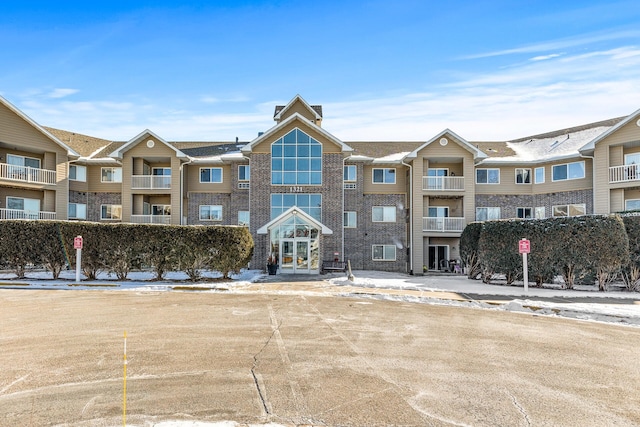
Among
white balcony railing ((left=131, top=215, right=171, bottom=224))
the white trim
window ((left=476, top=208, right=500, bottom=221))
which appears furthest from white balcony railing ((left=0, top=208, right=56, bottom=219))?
window ((left=476, top=208, right=500, bottom=221))

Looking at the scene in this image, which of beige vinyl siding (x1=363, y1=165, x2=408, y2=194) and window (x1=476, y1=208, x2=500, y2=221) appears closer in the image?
window (x1=476, y1=208, x2=500, y2=221)

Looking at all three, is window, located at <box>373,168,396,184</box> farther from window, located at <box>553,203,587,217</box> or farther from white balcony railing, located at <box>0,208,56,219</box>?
white balcony railing, located at <box>0,208,56,219</box>

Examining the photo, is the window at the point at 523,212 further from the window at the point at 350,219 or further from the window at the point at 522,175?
the window at the point at 350,219

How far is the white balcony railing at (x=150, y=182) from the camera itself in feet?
95.7

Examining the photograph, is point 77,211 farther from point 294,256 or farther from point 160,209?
point 294,256

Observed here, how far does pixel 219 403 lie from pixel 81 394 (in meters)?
2.02

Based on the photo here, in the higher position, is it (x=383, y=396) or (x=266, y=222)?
(x=266, y=222)

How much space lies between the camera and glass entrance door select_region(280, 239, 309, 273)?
2541cm

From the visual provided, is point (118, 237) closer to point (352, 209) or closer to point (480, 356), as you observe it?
point (352, 209)

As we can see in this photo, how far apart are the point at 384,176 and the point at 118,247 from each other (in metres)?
18.6

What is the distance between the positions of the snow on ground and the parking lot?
1712 millimetres

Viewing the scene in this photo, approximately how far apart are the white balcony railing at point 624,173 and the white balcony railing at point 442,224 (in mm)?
9427

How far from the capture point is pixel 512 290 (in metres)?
18.0

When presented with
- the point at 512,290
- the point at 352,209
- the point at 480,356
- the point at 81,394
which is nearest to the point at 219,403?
the point at 81,394
